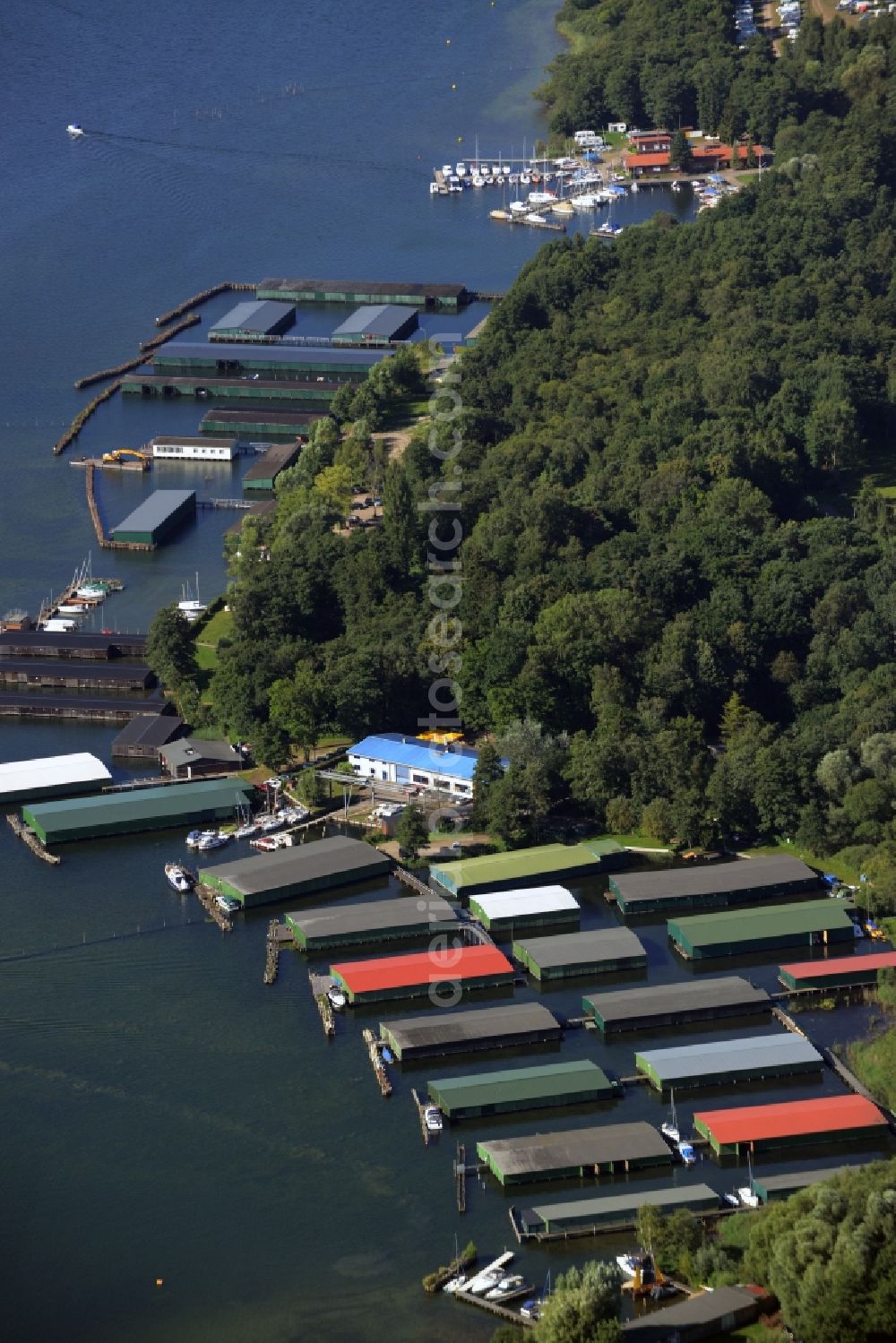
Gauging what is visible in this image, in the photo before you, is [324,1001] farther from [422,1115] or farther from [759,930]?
[759,930]

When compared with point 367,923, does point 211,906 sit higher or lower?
higher

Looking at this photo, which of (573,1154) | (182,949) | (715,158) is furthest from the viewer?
(715,158)

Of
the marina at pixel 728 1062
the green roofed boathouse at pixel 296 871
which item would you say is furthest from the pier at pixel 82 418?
the marina at pixel 728 1062

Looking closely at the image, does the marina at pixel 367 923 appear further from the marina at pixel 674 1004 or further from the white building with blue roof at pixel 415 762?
the white building with blue roof at pixel 415 762

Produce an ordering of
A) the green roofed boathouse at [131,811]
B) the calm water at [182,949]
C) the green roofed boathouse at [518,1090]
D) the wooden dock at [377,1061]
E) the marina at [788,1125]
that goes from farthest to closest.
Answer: the green roofed boathouse at [131,811]
the wooden dock at [377,1061]
the green roofed boathouse at [518,1090]
the marina at [788,1125]
the calm water at [182,949]

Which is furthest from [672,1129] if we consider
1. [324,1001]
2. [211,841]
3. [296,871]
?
[211,841]

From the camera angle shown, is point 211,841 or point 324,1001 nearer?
point 324,1001

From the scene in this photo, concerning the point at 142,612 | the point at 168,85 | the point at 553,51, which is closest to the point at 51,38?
the point at 168,85
